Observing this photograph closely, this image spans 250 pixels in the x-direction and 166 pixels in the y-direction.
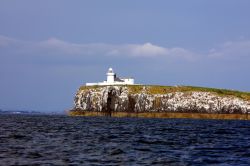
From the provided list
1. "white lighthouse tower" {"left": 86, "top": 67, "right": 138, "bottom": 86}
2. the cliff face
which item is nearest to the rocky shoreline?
the cliff face

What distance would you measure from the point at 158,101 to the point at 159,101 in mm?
363

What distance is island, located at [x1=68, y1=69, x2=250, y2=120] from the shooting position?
164000mm

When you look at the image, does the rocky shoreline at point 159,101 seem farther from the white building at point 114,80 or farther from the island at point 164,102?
the white building at point 114,80

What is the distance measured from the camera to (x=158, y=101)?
6634 inches

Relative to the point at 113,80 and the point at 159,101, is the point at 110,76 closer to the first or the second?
the point at 113,80

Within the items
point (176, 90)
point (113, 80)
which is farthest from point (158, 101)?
point (113, 80)

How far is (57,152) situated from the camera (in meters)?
34.8

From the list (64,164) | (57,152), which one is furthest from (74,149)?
(64,164)

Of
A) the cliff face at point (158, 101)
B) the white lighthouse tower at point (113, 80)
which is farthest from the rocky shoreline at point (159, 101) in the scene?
the white lighthouse tower at point (113, 80)

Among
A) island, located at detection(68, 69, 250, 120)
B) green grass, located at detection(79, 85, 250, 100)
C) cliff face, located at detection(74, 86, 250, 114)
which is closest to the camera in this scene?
cliff face, located at detection(74, 86, 250, 114)

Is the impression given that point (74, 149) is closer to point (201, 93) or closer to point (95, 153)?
point (95, 153)

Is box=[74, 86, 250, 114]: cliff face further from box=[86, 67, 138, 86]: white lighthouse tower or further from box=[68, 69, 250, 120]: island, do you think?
box=[86, 67, 138, 86]: white lighthouse tower

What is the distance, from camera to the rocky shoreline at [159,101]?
164 meters

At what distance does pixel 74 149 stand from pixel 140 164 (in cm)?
939
